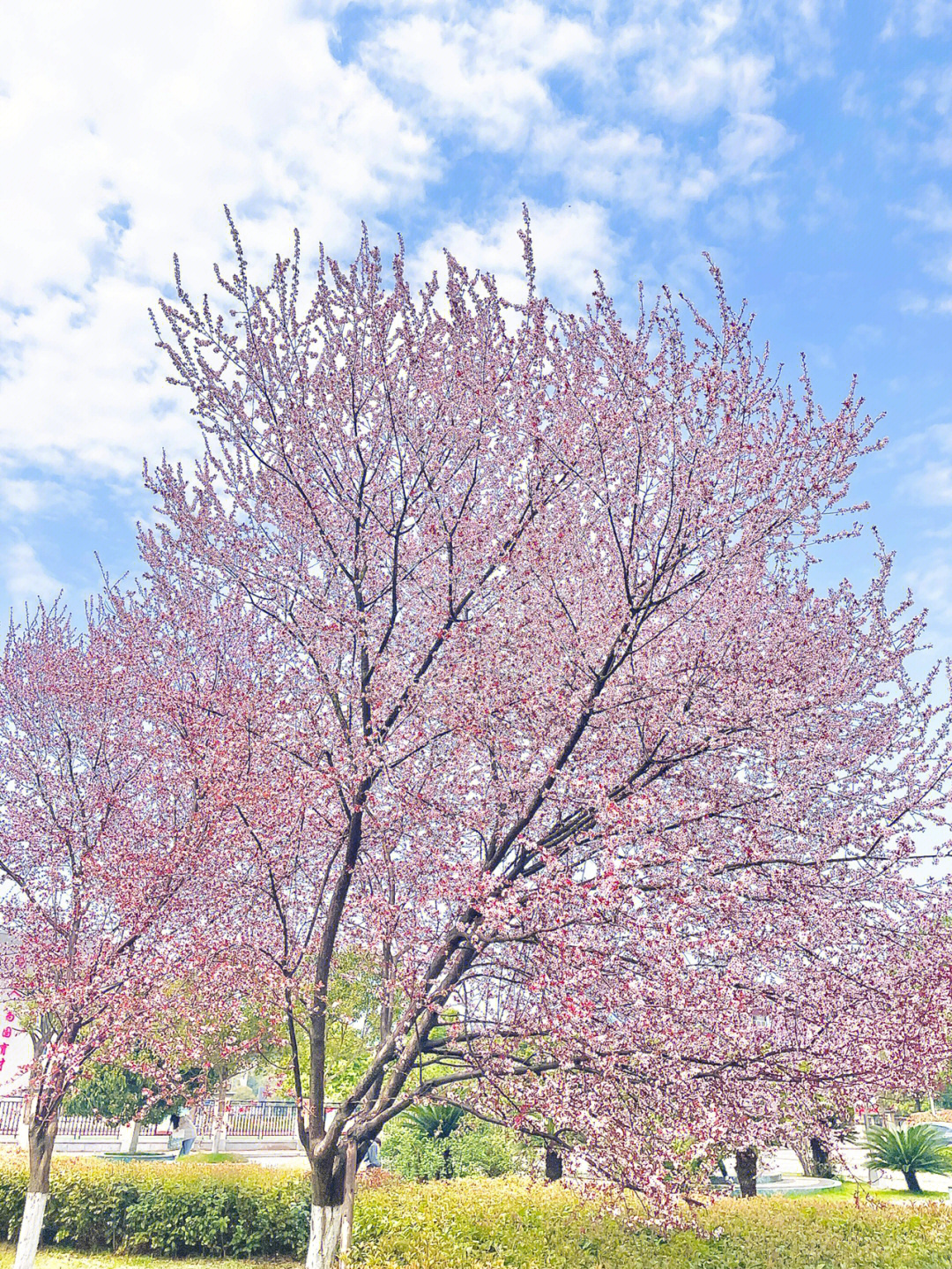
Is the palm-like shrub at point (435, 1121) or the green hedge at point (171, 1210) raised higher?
the palm-like shrub at point (435, 1121)

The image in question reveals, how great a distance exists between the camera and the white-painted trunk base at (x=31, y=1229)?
10.1 metres

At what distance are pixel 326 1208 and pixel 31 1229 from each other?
20.1 ft

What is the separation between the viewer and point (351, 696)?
7.21 metres

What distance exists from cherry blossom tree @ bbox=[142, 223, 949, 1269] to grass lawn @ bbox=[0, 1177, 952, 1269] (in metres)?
1.97

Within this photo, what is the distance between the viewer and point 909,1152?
16719 mm

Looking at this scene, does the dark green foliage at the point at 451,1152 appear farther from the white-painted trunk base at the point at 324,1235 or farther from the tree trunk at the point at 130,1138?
the tree trunk at the point at 130,1138

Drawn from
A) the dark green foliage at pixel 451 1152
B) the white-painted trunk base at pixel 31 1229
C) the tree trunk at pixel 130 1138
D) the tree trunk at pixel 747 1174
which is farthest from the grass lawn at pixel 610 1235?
the tree trunk at pixel 130 1138

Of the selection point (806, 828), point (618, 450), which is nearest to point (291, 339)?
point (618, 450)

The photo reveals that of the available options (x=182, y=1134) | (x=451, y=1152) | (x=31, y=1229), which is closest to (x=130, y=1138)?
(x=182, y=1134)

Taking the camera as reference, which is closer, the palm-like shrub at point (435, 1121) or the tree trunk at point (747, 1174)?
the tree trunk at point (747, 1174)

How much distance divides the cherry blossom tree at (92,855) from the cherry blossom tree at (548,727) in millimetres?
1002

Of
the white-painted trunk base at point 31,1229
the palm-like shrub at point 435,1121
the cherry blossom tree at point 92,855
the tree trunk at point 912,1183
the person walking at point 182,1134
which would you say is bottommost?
the person walking at point 182,1134

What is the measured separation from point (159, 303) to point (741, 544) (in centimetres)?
534

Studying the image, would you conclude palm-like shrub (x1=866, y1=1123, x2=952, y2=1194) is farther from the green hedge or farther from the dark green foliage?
the green hedge
